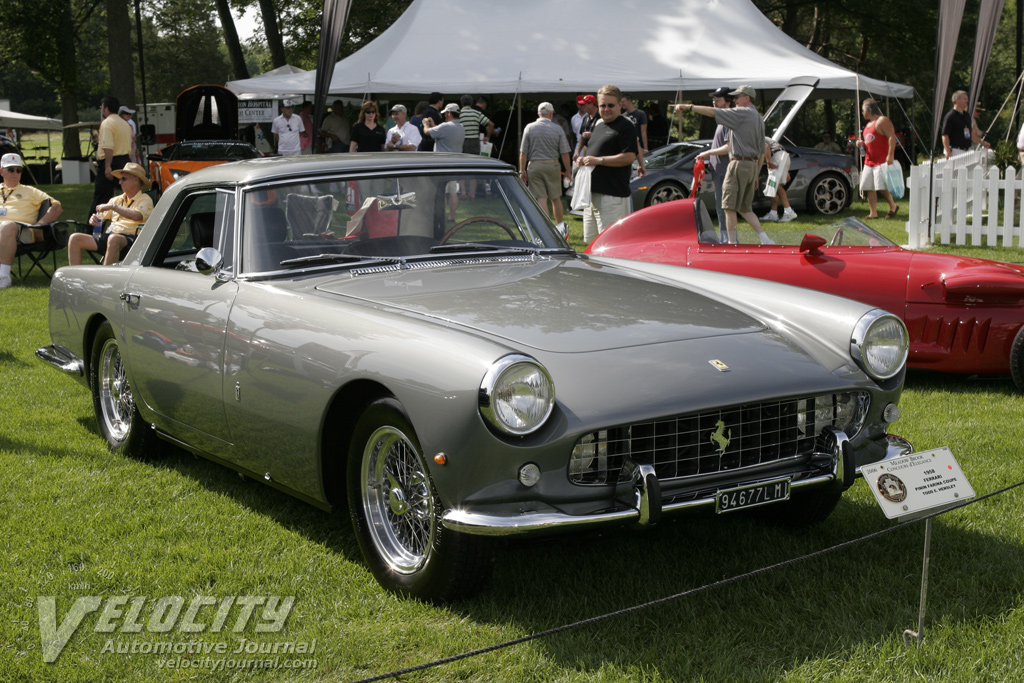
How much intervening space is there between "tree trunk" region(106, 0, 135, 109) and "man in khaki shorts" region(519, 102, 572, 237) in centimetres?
1394

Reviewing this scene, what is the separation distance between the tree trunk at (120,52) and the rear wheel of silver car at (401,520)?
22.2 metres

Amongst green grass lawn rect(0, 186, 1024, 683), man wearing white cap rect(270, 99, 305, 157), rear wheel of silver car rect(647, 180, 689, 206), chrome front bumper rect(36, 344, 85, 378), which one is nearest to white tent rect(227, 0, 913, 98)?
man wearing white cap rect(270, 99, 305, 157)

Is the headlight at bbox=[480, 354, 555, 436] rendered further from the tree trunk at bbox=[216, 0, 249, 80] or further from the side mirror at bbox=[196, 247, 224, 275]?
the tree trunk at bbox=[216, 0, 249, 80]

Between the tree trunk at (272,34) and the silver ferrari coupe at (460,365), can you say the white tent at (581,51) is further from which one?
the silver ferrari coupe at (460,365)

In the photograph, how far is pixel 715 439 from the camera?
3.42 meters

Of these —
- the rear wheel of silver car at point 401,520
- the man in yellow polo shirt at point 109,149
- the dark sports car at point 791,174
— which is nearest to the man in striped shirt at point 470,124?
the dark sports car at point 791,174

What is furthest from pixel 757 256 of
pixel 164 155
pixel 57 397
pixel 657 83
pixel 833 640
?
pixel 164 155

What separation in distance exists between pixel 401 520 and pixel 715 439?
3.63ft

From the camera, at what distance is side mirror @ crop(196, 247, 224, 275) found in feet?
14.5

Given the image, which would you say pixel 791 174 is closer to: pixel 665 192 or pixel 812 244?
pixel 665 192

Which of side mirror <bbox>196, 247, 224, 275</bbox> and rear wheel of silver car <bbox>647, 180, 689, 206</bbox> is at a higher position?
side mirror <bbox>196, 247, 224, 275</bbox>

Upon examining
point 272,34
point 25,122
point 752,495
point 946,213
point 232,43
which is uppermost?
point 272,34

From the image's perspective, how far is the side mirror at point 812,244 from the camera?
6371 millimetres

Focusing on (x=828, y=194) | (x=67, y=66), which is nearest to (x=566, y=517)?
(x=828, y=194)
